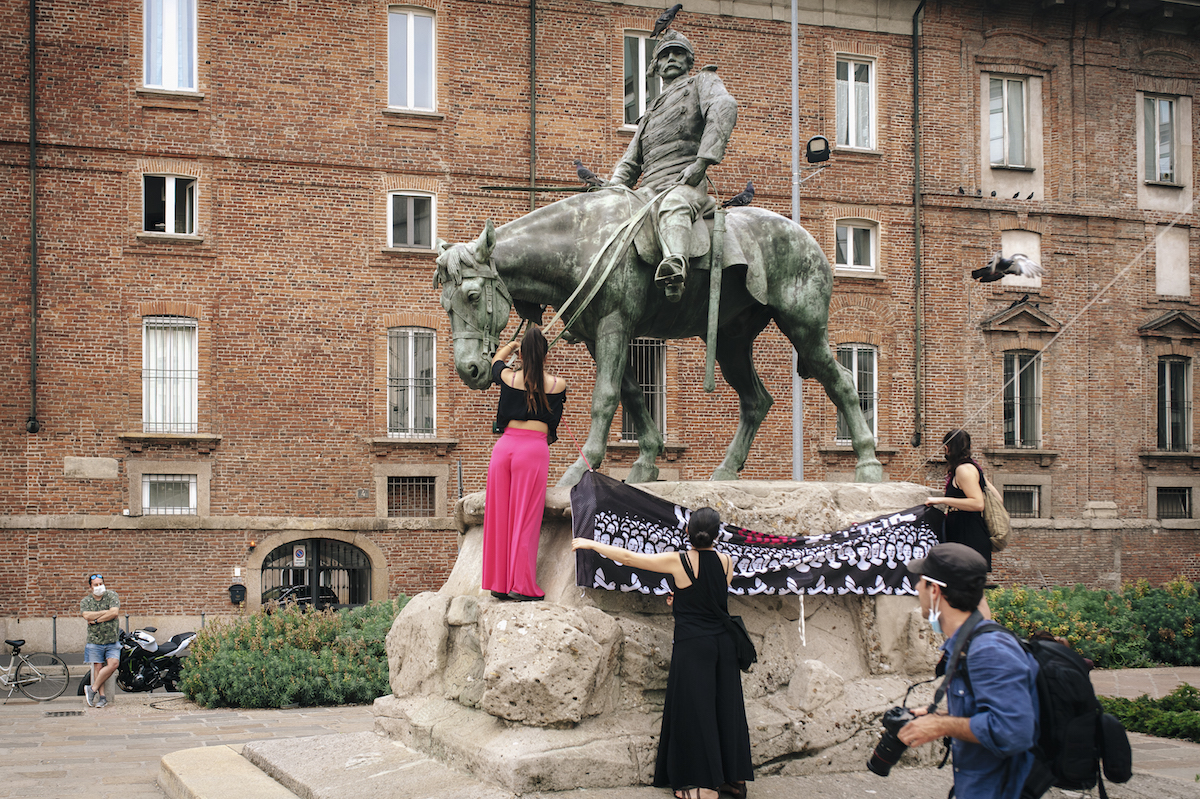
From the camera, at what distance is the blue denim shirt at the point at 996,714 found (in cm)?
398

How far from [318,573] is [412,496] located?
2313 mm

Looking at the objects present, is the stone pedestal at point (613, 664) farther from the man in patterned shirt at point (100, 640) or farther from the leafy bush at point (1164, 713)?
the man in patterned shirt at point (100, 640)

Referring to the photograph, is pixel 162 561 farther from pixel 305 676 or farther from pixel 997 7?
pixel 997 7

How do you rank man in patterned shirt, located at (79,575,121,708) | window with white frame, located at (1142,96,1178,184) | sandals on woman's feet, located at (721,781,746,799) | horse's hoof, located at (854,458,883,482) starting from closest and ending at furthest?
sandals on woman's feet, located at (721,781,746,799)
horse's hoof, located at (854,458,883,482)
man in patterned shirt, located at (79,575,121,708)
window with white frame, located at (1142,96,1178,184)

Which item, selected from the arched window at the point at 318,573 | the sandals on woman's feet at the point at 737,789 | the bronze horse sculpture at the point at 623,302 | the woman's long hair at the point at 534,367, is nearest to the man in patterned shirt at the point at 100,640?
the arched window at the point at 318,573

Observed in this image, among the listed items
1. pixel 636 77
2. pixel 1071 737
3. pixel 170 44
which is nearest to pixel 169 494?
pixel 170 44

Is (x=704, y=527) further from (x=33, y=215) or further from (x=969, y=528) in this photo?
(x=33, y=215)

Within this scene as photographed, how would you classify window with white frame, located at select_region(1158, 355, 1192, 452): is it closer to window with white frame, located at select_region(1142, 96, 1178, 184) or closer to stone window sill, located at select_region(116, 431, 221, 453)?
window with white frame, located at select_region(1142, 96, 1178, 184)

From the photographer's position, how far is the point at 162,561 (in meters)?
21.7

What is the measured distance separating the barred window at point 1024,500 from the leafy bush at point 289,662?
16159 millimetres

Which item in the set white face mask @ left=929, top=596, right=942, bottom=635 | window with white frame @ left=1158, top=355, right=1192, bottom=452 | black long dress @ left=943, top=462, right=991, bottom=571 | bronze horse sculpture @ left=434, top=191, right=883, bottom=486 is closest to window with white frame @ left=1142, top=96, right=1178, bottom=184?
window with white frame @ left=1158, top=355, right=1192, bottom=452

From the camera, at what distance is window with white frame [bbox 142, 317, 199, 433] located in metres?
22.2

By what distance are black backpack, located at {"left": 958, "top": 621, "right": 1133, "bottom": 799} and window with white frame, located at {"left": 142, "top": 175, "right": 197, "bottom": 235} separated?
21.2 meters

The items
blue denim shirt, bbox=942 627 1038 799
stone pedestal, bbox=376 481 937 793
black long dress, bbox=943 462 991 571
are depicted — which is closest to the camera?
blue denim shirt, bbox=942 627 1038 799
